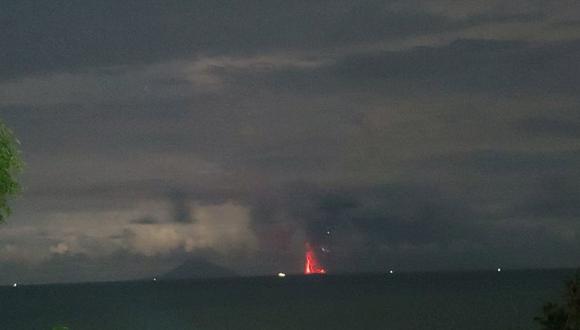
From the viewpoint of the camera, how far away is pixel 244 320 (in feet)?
620

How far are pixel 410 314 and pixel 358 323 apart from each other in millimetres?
19692

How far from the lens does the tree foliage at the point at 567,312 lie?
4012cm

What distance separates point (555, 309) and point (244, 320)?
148 m

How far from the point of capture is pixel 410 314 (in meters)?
192

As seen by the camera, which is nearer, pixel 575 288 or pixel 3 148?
pixel 3 148

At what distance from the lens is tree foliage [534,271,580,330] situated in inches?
1580

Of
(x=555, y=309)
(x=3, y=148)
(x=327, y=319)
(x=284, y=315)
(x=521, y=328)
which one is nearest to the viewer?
(x=3, y=148)

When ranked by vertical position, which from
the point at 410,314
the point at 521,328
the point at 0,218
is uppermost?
the point at 410,314

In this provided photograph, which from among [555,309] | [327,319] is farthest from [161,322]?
[555,309]

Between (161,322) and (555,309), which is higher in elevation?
(161,322)

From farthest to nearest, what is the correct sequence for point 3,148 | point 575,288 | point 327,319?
point 327,319, point 575,288, point 3,148

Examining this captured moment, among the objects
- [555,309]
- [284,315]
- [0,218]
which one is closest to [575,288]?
[555,309]

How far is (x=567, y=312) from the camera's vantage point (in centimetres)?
4147

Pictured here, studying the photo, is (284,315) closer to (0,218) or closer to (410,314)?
(410,314)
